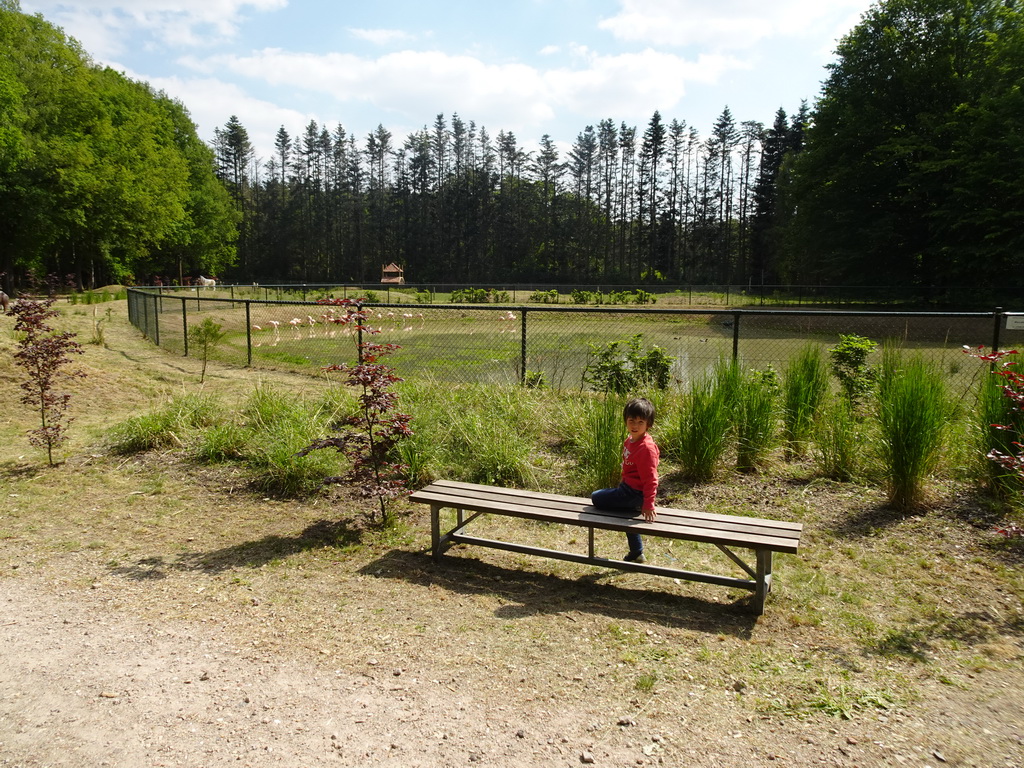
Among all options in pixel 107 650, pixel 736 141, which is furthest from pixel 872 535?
pixel 736 141

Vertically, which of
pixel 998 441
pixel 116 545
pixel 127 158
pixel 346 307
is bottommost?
pixel 116 545

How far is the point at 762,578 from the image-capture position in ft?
12.3

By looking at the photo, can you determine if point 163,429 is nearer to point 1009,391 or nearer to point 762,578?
point 762,578

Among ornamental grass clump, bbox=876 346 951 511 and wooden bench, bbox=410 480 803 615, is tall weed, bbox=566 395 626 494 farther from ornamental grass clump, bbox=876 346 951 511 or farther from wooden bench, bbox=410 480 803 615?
ornamental grass clump, bbox=876 346 951 511

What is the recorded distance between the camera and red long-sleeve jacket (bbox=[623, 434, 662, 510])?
417 cm

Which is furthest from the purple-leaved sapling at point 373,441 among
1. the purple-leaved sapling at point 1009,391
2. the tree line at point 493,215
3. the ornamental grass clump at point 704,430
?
the tree line at point 493,215

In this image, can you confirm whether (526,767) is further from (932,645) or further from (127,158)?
(127,158)

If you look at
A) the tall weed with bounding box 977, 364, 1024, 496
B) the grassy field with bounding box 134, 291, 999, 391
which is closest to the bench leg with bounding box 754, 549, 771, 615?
the tall weed with bounding box 977, 364, 1024, 496

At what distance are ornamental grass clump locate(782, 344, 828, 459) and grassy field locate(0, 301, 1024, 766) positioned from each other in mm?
556

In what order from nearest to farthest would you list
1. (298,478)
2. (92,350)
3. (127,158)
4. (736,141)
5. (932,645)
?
(932,645)
(298,478)
(92,350)
(127,158)
(736,141)

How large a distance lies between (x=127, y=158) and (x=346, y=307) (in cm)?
4733

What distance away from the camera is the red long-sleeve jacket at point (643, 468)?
4.17m

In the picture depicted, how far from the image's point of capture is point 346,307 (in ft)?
18.0

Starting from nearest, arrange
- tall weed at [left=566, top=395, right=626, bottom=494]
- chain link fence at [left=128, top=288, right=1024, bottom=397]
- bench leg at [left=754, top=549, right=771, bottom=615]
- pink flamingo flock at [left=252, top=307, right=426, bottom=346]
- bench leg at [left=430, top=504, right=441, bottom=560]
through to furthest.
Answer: bench leg at [left=754, top=549, right=771, bottom=615] < bench leg at [left=430, top=504, right=441, bottom=560] < tall weed at [left=566, top=395, right=626, bottom=494] < chain link fence at [left=128, top=288, right=1024, bottom=397] < pink flamingo flock at [left=252, top=307, right=426, bottom=346]
